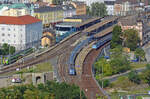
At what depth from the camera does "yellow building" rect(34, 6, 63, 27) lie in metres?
51.2

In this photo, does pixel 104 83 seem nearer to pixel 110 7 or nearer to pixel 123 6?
pixel 123 6

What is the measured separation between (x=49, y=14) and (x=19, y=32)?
10.3 meters

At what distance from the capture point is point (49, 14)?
52562mm

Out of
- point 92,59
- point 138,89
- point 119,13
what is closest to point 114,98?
point 138,89

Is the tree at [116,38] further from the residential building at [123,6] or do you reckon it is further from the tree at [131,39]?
the residential building at [123,6]

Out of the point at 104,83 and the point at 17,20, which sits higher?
the point at 17,20

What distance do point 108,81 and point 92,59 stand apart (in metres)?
4.97

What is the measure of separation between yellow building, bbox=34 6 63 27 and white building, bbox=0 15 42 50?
6.49 metres

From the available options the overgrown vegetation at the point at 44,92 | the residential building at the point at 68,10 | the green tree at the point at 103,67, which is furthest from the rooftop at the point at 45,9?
the overgrown vegetation at the point at 44,92

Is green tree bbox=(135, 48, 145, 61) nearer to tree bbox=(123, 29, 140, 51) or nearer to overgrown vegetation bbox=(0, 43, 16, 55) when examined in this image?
tree bbox=(123, 29, 140, 51)

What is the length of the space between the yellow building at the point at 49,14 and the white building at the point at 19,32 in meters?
6.49

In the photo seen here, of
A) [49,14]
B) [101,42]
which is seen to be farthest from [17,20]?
[49,14]

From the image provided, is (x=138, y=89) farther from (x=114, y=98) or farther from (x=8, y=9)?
(x=8, y=9)

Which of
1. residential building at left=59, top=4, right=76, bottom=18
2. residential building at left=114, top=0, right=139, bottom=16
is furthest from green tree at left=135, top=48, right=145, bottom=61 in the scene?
residential building at left=114, top=0, right=139, bottom=16
